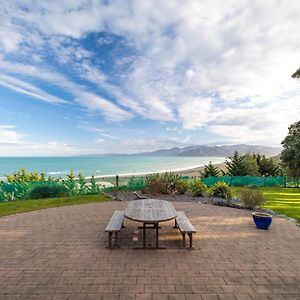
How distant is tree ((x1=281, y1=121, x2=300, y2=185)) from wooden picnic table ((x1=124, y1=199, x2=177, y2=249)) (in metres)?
11.2

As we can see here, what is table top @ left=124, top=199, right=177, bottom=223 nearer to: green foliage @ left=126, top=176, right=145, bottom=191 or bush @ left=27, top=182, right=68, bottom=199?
green foliage @ left=126, top=176, right=145, bottom=191

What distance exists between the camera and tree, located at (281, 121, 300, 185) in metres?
14.2

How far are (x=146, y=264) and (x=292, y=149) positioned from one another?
13453mm

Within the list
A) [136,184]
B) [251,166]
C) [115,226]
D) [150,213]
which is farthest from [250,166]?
[115,226]

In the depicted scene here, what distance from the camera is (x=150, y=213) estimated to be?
587 cm

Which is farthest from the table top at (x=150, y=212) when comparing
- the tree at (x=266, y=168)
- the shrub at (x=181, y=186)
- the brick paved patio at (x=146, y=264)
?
the tree at (x=266, y=168)

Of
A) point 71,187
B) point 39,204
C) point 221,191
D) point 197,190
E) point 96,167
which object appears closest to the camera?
point 39,204

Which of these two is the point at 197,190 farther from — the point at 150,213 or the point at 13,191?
the point at 13,191

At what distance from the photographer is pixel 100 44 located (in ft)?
51.2

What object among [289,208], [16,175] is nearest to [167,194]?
[289,208]

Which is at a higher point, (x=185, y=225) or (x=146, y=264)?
(x=185, y=225)

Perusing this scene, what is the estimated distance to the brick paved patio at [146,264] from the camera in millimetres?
3721

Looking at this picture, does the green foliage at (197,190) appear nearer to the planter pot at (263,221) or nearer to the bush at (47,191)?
the planter pot at (263,221)

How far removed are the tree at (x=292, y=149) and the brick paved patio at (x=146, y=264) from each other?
8.31m
